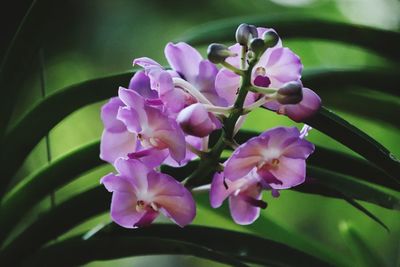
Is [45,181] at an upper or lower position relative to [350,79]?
lower

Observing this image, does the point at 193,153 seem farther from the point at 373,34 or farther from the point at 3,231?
the point at 373,34

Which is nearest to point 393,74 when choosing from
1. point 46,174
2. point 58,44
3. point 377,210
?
point 46,174

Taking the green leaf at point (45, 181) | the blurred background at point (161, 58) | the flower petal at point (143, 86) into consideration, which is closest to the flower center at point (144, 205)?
the flower petal at point (143, 86)

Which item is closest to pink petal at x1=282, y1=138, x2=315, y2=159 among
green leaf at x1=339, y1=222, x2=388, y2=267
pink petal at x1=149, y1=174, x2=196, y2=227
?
pink petal at x1=149, y1=174, x2=196, y2=227

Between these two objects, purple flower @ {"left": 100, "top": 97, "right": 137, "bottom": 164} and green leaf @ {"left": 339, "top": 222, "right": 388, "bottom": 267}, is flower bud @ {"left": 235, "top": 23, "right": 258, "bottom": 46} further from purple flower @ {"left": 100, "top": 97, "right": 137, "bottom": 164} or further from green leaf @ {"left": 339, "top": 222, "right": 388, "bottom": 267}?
green leaf @ {"left": 339, "top": 222, "right": 388, "bottom": 267}

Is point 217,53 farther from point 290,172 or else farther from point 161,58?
point 161,58

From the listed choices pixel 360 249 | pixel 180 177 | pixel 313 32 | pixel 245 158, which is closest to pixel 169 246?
pixel 180 177
